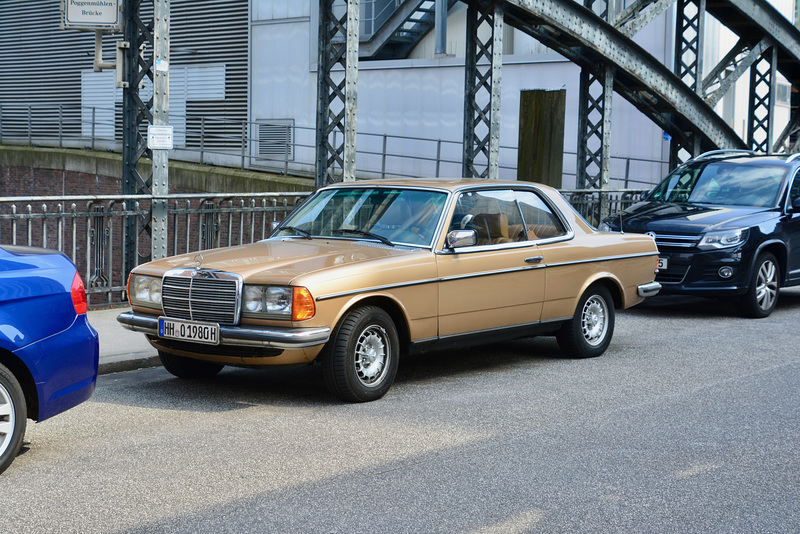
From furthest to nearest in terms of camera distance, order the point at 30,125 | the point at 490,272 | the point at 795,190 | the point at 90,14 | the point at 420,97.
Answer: the point at 30,125 < the point at 420,97 < the point at 795,190 < the point at 90,14 < the point at 490,272

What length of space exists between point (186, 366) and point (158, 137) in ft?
12.6

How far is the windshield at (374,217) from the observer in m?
7.73

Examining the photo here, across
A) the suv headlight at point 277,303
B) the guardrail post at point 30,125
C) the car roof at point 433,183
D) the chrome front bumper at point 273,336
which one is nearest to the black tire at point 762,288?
the car roof at point 433,183

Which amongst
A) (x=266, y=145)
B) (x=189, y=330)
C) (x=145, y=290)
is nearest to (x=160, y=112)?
(x=145, y=290)

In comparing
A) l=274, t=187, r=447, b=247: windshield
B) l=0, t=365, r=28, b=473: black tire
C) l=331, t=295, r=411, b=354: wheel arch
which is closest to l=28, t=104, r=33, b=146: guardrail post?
l=274, t=187, r=447, b=247: windshield

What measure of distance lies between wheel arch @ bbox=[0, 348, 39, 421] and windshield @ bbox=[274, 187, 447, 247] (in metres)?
3.03

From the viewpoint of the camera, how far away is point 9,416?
204 inches

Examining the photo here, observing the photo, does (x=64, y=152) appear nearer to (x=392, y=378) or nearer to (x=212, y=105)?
(x=212, y=105)

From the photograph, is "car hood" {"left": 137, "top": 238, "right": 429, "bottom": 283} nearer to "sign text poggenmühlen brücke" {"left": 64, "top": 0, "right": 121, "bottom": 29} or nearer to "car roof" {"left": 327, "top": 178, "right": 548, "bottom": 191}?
"car roof" {"left": 327, "top": 178, "right": 548, "bottom": 191}

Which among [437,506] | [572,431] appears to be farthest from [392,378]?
[437,506]

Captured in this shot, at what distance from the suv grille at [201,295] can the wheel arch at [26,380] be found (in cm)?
156

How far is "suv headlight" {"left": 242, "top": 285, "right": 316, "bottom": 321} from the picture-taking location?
6516mm

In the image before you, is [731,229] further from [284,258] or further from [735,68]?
[735,68]

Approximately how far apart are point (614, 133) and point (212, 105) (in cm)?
1298
